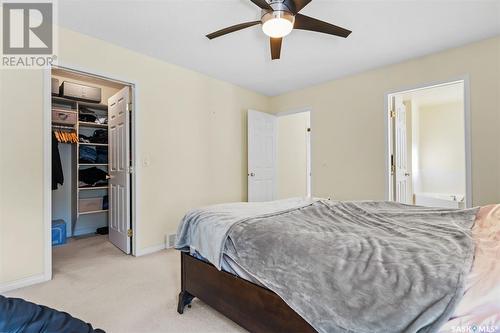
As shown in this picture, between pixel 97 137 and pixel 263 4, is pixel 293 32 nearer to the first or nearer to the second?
pixel 263 4

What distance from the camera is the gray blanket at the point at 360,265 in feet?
2.87

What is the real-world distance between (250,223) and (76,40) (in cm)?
265

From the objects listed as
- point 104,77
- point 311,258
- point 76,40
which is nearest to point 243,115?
point 104,77

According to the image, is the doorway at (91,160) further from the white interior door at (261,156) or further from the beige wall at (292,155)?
the beige wall at (292,155)

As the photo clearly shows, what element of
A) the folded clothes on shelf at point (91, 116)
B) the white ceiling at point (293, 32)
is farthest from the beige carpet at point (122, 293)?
the white ceiling at point (293, 32)

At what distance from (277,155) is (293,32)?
267 centimetres

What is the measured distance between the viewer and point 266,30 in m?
1.91

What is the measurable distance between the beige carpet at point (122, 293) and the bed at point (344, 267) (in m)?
0.18

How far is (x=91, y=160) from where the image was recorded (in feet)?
13.2

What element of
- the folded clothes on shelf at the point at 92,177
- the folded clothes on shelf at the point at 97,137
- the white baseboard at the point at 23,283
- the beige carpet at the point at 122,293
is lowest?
the beige carpet at the point at 122,293

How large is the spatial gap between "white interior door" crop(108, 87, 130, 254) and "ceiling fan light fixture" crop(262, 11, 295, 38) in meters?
2.04

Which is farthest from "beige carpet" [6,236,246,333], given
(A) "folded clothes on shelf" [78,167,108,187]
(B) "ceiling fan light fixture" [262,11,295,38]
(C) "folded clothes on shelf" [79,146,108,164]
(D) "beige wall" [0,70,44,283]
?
(B) "ceiling fan light fixture" [262,11,295,38]

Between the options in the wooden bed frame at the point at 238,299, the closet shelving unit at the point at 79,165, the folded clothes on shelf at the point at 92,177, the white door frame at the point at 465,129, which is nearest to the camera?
the wooden bed frame at the point at 238,299

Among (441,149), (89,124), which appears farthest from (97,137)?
(441,149)
